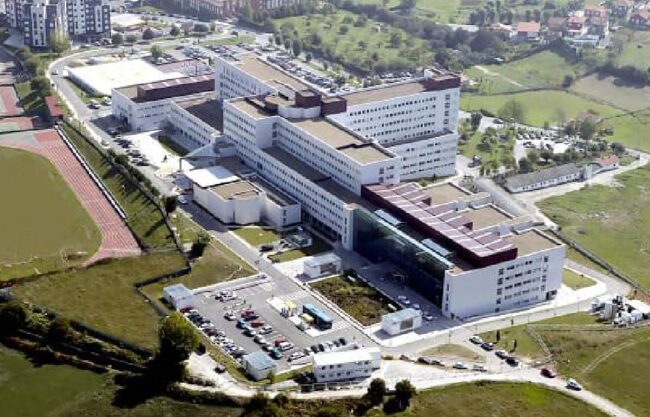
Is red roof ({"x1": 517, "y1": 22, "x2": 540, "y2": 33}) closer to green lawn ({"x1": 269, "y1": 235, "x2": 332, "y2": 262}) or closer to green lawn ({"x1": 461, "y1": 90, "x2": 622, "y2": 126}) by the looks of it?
green lawn ({"x1": 461, "y1": 90, "x2": 622, "y2": 126})

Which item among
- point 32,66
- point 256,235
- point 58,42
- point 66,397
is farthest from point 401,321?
point 58,42

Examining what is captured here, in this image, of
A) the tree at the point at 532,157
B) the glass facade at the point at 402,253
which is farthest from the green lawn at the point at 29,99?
the tree at the point at 532,157

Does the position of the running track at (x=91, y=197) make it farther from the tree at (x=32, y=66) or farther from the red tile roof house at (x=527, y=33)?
the red tile roof house at (x=527, y=33)

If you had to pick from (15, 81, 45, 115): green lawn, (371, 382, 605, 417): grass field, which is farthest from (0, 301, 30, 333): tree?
(15, 81, 45, 115): green lawn

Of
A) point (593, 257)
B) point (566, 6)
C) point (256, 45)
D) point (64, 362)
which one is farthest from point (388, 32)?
point (64, 362)

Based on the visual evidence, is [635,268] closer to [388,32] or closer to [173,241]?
[173,241]
